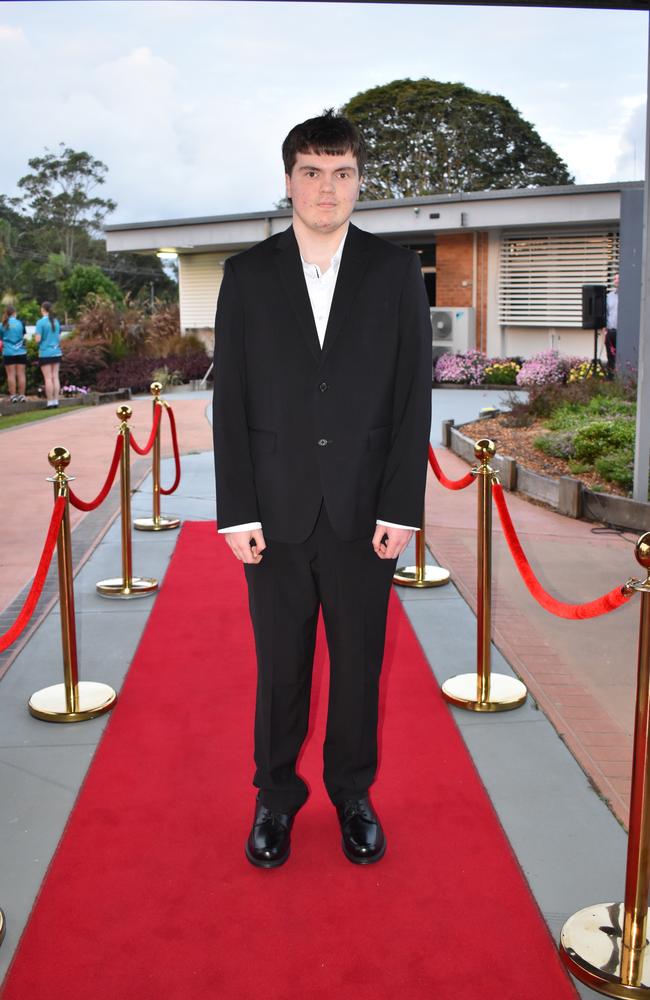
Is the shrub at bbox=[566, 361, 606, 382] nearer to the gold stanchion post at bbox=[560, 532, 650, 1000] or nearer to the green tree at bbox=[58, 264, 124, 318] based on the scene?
the gold stanchion post at bbox=[560, 532, 650, 1000]

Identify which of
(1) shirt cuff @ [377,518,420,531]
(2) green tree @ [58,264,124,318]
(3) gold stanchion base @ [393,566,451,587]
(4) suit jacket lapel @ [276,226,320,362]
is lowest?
(3) gold stanchion base @ [393,566,451,587]

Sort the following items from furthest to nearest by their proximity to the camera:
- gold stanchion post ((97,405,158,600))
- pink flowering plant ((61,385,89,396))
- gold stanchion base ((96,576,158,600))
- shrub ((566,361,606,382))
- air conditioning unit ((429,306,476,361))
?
air conditioning unit ((429,306,476,361)), pink flowering plant ((61,385,89,396)), shrub ((566,361,606,382)), gold stanchion base ((96,576,158,600)), gold stanchion post ((97,405,158,600))

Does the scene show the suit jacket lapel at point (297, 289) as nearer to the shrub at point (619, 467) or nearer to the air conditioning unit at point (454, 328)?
the shrub at point (619, 467)

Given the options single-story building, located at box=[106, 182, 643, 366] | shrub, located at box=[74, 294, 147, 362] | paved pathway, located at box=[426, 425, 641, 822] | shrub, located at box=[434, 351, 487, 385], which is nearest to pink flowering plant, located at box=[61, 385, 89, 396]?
shrub, located at box=[74, 294, 147, 362]

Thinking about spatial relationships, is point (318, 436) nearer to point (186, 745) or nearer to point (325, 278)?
point (325, 278)

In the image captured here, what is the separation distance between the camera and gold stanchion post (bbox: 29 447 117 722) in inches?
159

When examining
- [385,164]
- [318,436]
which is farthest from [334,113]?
[385,164]

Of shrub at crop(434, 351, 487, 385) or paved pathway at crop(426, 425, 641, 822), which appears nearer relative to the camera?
paved pathway at crop(426, 425, 641, 822)

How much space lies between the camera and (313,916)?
271 cm

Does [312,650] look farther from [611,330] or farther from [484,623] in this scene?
[611,330]

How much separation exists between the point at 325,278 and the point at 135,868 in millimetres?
1900

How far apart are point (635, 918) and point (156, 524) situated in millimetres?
5753

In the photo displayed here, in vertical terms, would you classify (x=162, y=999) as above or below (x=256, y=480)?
below

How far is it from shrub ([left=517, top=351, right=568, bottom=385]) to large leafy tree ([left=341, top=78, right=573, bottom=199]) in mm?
→ 25394
